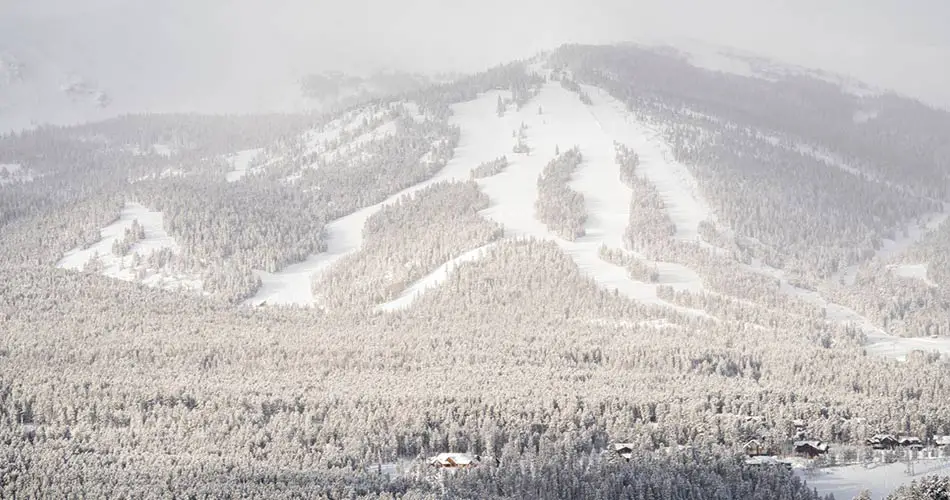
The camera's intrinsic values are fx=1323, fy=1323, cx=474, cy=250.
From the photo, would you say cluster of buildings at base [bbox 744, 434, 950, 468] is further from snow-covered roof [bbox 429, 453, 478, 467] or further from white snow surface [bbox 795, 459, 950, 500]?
snow-covered roof [bbox 429, 453, 478, 467]

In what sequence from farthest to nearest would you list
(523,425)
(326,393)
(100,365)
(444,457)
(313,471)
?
(100,365), (326,393), (523,425), (444,457), (313,471)

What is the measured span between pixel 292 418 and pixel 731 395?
61443 millimetres

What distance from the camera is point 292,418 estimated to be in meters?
169

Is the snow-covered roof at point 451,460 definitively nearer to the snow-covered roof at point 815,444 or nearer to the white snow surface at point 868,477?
the white snow surface at point 868,477

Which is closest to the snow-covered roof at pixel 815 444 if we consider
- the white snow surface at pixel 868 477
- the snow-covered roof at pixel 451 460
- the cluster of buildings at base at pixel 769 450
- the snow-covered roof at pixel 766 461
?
the cluster of buildings at base at pixel 769 450

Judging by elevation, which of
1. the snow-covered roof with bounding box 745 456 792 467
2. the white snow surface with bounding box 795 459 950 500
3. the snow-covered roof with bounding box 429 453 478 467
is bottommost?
the white snow surface with bounding box 795 459 950 500

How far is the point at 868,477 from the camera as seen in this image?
160 m

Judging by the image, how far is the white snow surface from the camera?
154 meters

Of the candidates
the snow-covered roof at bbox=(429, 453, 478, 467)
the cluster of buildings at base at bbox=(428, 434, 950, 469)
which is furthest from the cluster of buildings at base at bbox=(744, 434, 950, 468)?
the snow-covered roof at bbox=(429, 453, 478, 467)

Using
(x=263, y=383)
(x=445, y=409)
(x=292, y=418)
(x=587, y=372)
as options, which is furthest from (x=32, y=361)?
(x=587, y=372)

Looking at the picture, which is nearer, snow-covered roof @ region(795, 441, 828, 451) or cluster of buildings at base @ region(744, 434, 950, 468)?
cluster of buildings at base @ region(744, 434, 950, 468)

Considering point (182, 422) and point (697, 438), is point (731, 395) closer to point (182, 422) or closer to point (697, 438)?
Result: point (697, 438)

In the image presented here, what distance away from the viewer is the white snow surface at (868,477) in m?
154

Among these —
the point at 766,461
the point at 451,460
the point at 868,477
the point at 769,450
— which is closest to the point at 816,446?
the point at 769,450
